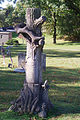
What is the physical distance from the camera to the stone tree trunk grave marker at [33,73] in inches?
288

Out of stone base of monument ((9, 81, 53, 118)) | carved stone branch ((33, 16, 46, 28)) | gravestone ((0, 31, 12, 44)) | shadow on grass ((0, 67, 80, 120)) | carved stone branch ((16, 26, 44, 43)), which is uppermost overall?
carved stone branch ((33, 16, 46, 28))

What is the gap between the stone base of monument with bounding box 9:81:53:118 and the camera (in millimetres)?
7277

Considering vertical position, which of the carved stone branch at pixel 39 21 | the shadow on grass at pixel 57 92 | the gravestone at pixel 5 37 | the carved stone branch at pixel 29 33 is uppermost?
the carved stone branch at pixel 39 21

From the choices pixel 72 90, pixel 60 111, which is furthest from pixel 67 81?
pixel 60 111

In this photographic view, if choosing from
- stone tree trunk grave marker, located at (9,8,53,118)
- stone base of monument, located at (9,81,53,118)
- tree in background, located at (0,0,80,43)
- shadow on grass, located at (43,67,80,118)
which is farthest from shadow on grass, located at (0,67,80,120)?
tree in background, located at (0,0,80,43)

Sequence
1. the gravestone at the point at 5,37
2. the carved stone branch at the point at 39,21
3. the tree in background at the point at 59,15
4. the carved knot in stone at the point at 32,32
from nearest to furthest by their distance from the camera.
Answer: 1. the carved stone branch at the point at 39,21
2. the carved knot in stone at the point at 32,32
3. the tree in background at the point at 59,15
4. the gravestone at the point at 5,37

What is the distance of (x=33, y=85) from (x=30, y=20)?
77.6 inches

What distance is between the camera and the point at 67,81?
1330 cm

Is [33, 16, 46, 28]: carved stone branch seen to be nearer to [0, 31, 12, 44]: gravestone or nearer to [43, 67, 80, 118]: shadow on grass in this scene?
[43, 67, 80, 118]: shadow on grass

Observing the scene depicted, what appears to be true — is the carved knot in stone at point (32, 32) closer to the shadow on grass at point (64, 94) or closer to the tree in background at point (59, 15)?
the shadow on grass at point (64, 94)

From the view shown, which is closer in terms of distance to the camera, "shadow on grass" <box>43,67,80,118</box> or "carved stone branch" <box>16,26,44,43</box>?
"carved stone branch" <box>16,26,44,43</box>

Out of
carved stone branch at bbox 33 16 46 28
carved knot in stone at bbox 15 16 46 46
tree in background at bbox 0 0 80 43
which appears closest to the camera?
carved stone branch at bbox 33 16 46 28

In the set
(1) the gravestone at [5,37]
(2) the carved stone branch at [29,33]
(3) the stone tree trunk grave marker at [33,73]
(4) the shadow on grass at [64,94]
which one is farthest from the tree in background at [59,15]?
(2) the carved stone branch at [29,33]

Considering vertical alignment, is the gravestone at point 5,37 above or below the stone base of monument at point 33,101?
below
